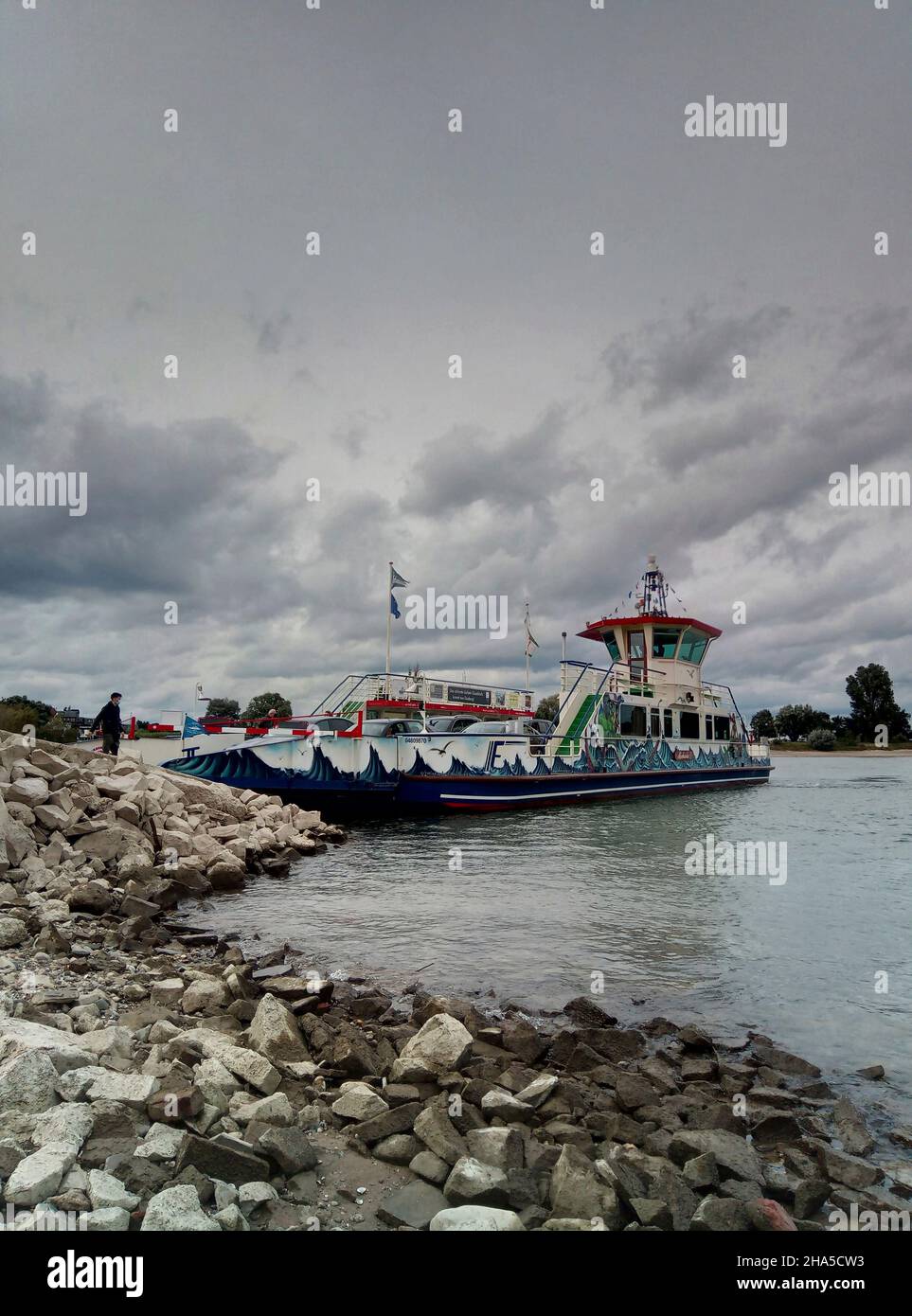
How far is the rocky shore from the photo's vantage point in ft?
11.6

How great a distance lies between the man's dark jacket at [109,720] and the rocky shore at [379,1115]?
41.4 feet

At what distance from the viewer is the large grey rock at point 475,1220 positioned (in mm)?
3404

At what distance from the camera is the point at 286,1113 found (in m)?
4.29

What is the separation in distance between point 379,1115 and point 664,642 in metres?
34.1

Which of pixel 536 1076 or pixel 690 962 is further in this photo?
pixel 690 962

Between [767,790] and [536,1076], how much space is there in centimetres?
3911

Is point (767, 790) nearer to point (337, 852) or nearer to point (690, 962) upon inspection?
point (337, 852)

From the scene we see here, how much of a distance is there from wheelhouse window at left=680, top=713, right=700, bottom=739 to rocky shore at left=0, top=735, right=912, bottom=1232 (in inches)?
1225

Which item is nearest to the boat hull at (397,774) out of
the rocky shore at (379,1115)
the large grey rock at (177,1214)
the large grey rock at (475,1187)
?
the rocky shore at (379,1115)

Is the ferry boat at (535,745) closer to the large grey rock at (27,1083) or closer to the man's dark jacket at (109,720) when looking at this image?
the man's dark jacket at (109,720)

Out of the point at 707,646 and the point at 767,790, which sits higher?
the point at 707,646

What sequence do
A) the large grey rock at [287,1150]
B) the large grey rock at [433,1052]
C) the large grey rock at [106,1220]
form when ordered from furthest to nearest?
the large grey rock at [433,1052] → the large grey rock at [287,1150] → the large grey rock at [106,1220]

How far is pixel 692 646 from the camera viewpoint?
37.5 meters
